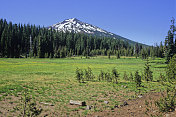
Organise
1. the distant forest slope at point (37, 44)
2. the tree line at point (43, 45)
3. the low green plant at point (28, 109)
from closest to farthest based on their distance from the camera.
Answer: the low green plant at point (28, 109)
the tree line at point (43, 45)
the distant forest slope at point (37, 44)

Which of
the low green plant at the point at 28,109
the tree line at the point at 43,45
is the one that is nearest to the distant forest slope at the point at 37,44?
the tree line at the point at 43,45

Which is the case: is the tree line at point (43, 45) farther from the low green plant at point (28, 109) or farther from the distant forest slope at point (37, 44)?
the low green plant at point (28, 109)

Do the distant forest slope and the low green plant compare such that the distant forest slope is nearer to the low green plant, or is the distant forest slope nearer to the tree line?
the tree line

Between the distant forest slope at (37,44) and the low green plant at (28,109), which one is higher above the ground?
the distant forest slope at (37,44)

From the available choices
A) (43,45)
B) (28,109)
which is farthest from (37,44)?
(28,109)

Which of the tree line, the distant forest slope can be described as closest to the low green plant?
the tree line

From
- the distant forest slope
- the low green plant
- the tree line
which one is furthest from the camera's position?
the distant forest slope

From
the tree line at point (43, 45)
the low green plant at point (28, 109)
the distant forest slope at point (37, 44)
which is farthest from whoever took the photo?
the distant forest slope at point (37, 44)

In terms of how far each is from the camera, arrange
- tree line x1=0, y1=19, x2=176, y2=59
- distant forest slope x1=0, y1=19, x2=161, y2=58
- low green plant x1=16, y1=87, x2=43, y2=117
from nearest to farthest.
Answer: low green plant x1=16, y1=87, x2=43, y2=117 → tree line x1=0, y1=19, x2=176, y2=59 → distant forest slope x1=0, y1=19, x2=161, y2=58

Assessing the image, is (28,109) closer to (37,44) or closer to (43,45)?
(43,45)

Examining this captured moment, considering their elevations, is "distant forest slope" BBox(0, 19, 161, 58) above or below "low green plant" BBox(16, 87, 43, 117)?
above

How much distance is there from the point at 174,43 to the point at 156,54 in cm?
9196

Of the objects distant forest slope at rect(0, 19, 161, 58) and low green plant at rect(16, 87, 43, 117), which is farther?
distant forest slope at rect(0, 19, 161, 58)

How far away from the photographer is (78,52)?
155m
